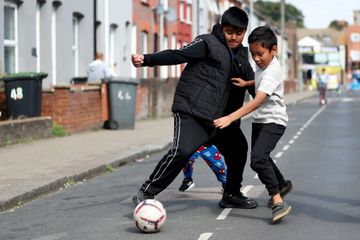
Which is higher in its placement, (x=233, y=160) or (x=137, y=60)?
(x=137, y=60)

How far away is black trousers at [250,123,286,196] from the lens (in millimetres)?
8602

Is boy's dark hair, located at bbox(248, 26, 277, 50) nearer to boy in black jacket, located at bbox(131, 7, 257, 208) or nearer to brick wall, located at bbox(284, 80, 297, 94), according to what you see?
boy in black jacket, located at bbox(131, 7, 257, 208)

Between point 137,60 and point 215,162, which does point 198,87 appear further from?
point 215,162

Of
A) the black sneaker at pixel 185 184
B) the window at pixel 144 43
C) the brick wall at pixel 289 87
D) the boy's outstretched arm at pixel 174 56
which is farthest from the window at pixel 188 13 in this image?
the boy's outstretched arm at pixel 174 56

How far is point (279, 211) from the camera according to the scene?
27.8 feet

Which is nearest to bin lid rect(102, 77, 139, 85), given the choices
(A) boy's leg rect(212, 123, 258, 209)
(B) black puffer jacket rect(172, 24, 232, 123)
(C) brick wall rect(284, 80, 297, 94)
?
(A) boy's leg rect(212, 123, 258, 209)

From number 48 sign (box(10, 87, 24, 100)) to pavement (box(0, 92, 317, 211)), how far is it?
957mm

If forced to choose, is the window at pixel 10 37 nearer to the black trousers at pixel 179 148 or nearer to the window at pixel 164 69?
the black trousers at pixel 179 148

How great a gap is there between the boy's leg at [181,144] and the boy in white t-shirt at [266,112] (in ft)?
0.69

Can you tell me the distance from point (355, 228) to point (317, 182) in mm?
3681

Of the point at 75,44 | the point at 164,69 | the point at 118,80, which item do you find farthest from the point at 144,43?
the point at 118,80

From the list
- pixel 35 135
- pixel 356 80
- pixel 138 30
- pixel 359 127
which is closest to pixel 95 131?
pixel 35 135

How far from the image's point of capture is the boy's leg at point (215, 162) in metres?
10.3

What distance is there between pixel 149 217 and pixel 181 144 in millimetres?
797
